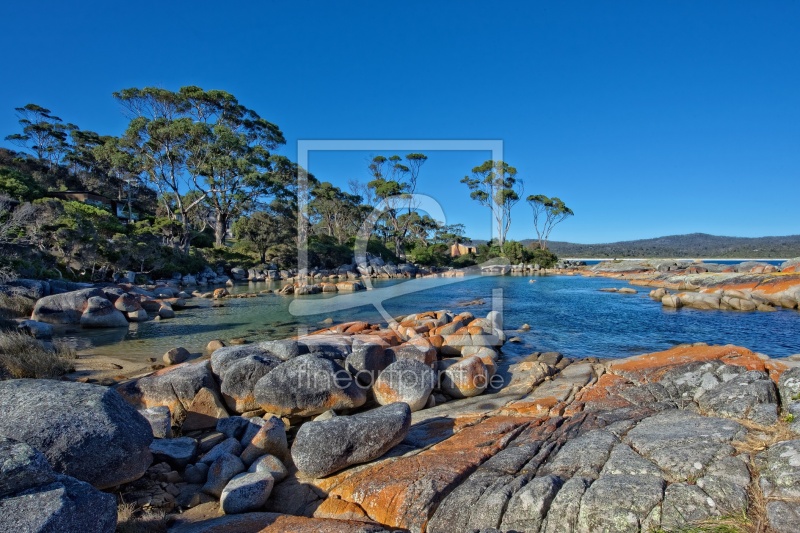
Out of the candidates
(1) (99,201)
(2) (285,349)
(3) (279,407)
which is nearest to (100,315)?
(2) (285,349)

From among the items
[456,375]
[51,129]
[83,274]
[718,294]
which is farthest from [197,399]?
[51,129]

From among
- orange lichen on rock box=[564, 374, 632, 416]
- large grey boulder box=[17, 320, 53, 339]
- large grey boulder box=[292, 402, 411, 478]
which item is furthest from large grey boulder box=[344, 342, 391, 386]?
large grey boulder box=[17, 320, 53, 339]

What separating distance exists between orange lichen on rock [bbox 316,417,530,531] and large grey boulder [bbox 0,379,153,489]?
8.11 ft

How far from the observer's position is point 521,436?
5.81 metres

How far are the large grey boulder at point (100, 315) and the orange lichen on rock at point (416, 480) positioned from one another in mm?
16582

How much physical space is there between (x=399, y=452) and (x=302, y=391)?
8.39ft

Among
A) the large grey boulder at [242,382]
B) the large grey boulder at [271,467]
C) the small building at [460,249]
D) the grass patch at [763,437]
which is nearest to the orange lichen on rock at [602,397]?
the grass patch at [763,437]

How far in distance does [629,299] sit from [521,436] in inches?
1169

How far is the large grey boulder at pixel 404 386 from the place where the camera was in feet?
26.7

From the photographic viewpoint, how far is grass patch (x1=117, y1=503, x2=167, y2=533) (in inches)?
162

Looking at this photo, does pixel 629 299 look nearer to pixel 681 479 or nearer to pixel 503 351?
pixel 503 351

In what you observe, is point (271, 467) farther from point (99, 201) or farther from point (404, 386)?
point (99, 201)

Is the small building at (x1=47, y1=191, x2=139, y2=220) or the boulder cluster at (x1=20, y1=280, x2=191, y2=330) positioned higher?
the small building at (x1=47, y1=191, x2=139, y2=220)

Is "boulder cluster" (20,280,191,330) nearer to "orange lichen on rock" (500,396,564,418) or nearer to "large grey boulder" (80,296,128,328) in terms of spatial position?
"large grey boulder" (80,296,128,328)
